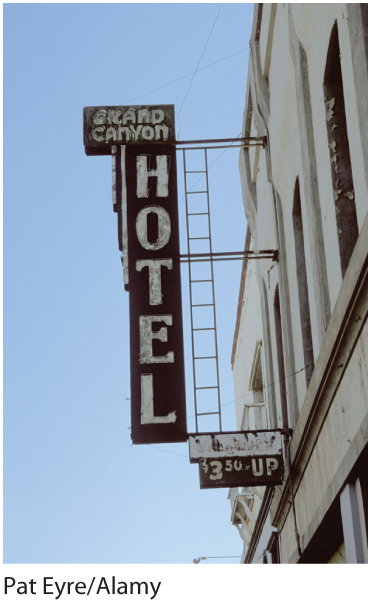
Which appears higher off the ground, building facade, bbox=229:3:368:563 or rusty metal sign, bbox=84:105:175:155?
rusty metal sign, bbox=84:105:175:155

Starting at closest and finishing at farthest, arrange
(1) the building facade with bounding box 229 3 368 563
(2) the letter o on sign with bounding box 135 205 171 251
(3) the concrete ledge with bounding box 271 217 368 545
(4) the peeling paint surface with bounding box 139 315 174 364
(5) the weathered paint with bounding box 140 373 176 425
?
1. (3) the concrete ledge with bounding box 271 217 368 545
2. (1) the building facade with bounding box 229 3 368 563
3. (5) the weathered paint with bounding box 140 373 176 425
4. (4) the peeling paint surface with bounding box 139 315 174 364
5. (2) the letter o on sign with bounding box 135 205 171 251

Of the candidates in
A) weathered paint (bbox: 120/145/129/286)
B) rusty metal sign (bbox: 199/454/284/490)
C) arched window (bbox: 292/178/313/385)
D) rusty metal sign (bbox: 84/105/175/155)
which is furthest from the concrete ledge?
rusty metal sign (bbox: 84/105/175/155)

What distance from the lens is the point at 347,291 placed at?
7.56 meters

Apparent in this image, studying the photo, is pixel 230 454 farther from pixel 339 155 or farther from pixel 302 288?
pixel 339 155

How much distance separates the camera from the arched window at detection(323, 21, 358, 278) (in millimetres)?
8914

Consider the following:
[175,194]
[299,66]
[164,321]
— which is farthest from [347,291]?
[175,194]

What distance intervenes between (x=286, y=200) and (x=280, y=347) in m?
3.10

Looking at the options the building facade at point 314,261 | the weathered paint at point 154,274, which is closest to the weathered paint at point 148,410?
the weathered paint at point 154,274

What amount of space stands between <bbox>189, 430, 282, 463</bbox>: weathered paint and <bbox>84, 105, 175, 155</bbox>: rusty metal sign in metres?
4.73

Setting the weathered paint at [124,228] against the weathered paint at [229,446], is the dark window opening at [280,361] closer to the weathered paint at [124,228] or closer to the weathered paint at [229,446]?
the weathered paint at [229,446]

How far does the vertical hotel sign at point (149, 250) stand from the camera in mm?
11859

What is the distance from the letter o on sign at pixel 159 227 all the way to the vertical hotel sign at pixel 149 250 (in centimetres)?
1

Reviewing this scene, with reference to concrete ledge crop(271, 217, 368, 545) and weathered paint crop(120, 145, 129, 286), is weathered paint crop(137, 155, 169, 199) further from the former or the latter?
concrete ledge crop(271, 217, 368, 545)
